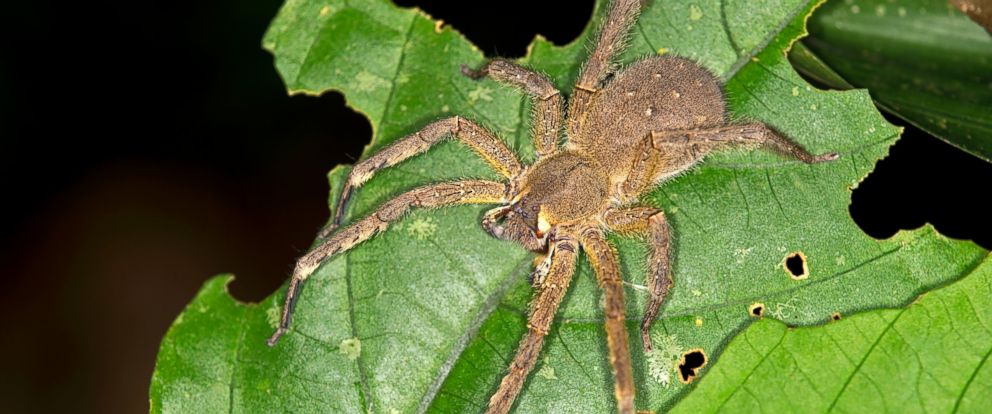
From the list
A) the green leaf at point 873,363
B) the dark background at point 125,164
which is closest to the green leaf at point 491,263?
the green leaf at point 873,363

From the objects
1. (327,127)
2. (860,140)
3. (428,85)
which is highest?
(428,85)

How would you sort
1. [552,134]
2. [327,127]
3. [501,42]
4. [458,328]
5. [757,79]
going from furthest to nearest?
[327,127] → [501,42] → [552,134] → [757,79] → [458,328]

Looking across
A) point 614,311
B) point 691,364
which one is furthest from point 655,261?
point 691,364

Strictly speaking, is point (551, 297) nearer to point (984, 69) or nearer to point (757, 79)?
point (757, 79)

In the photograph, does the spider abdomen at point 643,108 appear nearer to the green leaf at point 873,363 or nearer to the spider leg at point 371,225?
the spider leg at point 371,225

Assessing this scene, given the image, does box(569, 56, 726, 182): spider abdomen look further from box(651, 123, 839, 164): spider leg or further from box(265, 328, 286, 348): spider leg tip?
box(265, 328, 286, 348): spider leg tip

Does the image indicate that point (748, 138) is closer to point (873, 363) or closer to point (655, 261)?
point (655, 261)

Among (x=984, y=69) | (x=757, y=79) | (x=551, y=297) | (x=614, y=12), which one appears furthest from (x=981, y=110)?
(x=551, y=297)

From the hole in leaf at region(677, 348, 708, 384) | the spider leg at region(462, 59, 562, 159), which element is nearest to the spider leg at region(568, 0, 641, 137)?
the spider leg at region(462, 59, 562, 159)
